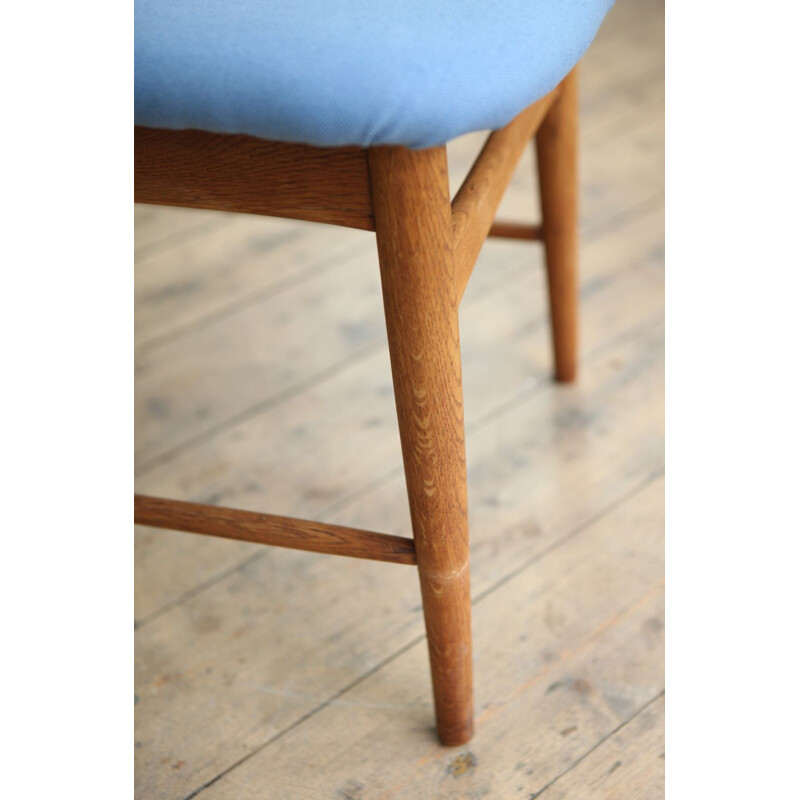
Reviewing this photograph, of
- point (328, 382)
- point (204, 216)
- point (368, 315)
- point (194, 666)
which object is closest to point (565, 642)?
point (194, 666)

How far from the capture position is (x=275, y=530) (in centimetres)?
63

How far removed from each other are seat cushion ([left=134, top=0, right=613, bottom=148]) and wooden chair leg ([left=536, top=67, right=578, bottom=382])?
43 cm

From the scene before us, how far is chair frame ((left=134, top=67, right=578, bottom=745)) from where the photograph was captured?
50 cm

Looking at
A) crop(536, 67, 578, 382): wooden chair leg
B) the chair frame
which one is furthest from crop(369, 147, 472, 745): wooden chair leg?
crop(536, 67, 578, 382): wooden chair leg

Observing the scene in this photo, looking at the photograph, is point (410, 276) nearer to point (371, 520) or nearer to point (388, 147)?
point (388, 147)

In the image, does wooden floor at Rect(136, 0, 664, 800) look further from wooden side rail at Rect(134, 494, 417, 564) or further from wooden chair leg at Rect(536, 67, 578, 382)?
wooden side rail at Rect(134, 494, 417, 564)

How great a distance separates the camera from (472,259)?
0.59m

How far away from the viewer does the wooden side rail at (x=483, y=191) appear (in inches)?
22.2

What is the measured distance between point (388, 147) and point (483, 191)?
0.15 metres

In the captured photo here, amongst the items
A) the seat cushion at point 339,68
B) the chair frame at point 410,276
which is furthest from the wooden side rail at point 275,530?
the seat cushion at point 339,68

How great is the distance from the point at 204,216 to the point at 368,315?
1.26 feet

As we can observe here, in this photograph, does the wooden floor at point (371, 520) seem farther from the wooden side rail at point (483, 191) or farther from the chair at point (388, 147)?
the wooden side rail at point (483, 191)
